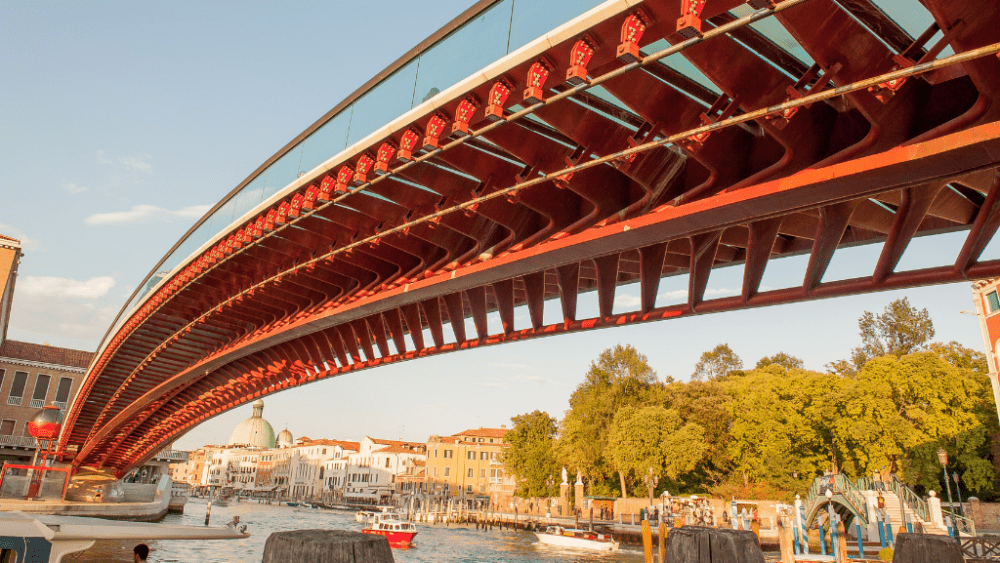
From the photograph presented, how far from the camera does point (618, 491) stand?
55156 millimetres

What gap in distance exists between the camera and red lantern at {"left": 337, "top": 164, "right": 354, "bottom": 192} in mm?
11250

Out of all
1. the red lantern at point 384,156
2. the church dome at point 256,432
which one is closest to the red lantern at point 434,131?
the red lantern at point 384,156

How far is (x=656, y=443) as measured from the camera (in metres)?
44.7

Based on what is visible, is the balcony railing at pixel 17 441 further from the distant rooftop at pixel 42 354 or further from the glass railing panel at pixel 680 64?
the glass railing panel at pixel 680 64

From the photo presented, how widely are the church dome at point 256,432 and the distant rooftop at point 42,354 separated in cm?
9739

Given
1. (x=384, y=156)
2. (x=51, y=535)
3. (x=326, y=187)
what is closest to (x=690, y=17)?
(x=384, y=156)

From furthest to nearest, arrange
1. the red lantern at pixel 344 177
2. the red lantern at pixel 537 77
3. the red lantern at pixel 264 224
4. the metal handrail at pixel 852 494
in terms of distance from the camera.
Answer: the metal handrail at pixel 852 494 → the red lantern at pixel 264 224 → the red lantern at pixel 344 177 → the red lantern at pixel 537 77

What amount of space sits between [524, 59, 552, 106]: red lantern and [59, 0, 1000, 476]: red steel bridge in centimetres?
2

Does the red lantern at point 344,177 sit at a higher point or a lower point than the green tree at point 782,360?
lower

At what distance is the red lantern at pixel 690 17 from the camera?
6059 mm

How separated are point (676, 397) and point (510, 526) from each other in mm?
19333

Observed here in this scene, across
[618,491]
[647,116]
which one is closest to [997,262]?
[647,116]

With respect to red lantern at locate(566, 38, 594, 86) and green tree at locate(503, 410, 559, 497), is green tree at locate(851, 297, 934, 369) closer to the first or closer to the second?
green tree at locate(503, 410, 559, 497)

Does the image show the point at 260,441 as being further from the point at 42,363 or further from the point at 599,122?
the point at 599,122
